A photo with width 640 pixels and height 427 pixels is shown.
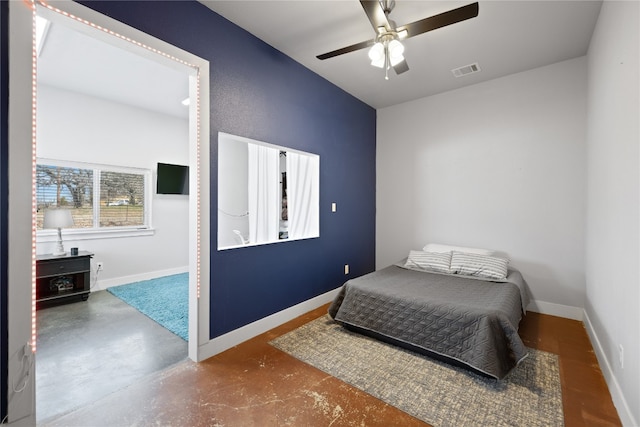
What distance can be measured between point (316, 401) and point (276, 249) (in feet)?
5.04

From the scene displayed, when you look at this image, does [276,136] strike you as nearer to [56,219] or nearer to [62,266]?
[56,219]

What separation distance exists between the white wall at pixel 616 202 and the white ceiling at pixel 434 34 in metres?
0.30

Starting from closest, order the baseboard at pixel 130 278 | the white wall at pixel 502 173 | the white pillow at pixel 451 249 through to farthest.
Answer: the white wall at pixel 502 173
the white pillow at pixel 451 249
the baseboard at pixel 130 278

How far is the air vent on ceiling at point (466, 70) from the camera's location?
3.29 m

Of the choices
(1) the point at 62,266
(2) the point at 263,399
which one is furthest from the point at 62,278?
(2) the point at 263,399

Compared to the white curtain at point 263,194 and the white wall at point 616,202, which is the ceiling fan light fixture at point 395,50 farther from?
the white curtain at point 263,194

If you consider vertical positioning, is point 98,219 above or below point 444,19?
below

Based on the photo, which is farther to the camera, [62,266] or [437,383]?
[62,266]

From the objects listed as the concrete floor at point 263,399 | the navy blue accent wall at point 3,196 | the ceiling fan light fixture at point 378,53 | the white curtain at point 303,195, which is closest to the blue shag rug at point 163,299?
the concrete floor at point 263,399

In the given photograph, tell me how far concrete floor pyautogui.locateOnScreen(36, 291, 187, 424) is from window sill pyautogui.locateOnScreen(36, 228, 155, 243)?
3.19 ft

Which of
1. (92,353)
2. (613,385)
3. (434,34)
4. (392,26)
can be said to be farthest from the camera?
(434,34)

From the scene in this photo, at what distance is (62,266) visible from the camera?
366 cm

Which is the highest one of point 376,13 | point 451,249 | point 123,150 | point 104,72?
point 104,72

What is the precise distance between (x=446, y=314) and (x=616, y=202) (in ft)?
4.46
